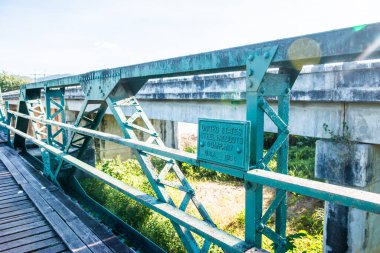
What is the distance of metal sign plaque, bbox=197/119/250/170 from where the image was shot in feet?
6.64

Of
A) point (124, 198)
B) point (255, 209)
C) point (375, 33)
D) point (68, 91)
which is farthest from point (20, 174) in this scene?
point (68, 91)

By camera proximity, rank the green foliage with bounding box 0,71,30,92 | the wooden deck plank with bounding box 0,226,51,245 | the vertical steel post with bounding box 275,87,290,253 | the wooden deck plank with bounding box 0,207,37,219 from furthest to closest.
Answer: the green foliage with bounding box 0,71,30,92, the wooden deck plank with bounding box 0,207,37,219, the wooden deck plank with bounding box 0,226,51,245, the vertical steel post with bounding box 275,87,290,253

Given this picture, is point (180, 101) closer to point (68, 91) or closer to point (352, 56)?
point (352, 56)

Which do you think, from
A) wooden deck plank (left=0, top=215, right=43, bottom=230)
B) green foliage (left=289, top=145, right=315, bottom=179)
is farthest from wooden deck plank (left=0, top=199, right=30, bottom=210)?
green foliage (left=289, top=145, right=315, bottom=179)

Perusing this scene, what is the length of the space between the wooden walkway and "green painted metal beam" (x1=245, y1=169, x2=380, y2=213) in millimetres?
1960

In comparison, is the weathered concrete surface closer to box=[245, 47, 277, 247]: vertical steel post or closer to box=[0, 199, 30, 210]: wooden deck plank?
box=[245, 47, 277, 247]: vertical steel post

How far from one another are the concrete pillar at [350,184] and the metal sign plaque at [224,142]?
12.4ft

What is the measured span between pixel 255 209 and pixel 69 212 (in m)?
2.97

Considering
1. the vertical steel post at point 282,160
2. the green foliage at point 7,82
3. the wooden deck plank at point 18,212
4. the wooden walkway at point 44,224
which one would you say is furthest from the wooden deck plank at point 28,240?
the green foliage at point 7,82

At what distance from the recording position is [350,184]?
16.5 feet

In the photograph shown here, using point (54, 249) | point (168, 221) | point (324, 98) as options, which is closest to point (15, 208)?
point (54, 249)

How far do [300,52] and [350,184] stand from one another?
13.5ft

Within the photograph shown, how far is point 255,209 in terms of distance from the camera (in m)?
2.16

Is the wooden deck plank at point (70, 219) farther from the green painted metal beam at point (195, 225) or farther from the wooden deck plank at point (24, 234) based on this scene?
the green painted metal beam at point (195, 225)
